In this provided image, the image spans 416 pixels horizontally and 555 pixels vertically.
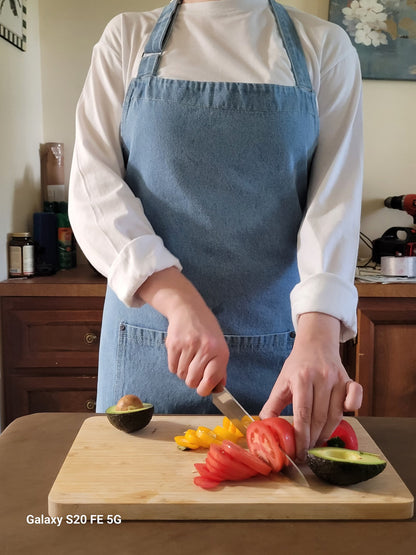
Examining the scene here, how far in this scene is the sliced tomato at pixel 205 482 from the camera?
0.78 metres

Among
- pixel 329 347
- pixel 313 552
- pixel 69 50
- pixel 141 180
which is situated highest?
pixel 69 50

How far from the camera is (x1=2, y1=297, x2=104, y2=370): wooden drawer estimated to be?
2.13 meters

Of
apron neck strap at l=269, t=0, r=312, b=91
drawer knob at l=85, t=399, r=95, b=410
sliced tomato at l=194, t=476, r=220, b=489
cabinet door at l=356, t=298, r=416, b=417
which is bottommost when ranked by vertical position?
drawer knob at l=85, t=399, r=95, b=410

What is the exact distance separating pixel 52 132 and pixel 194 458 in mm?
2010

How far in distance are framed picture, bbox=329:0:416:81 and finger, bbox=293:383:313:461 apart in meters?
2.06

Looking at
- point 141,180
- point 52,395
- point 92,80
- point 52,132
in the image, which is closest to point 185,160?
point 141,180

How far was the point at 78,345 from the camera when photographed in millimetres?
2170

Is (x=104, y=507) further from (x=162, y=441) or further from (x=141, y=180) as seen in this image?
(x=141, y=180)

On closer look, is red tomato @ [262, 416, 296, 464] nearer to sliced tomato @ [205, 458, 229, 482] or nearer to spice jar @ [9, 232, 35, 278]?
sliced tomato @ [205, 458, 229, 482]

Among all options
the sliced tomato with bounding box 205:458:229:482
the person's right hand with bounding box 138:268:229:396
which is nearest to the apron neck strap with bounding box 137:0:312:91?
the person's right hand with bounding box 138:268:229:396

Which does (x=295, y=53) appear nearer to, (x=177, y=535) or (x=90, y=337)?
(x=177, y=535)

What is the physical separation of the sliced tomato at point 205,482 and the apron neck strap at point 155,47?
0.68m

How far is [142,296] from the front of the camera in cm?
97

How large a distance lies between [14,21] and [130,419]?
1767 millimetres
